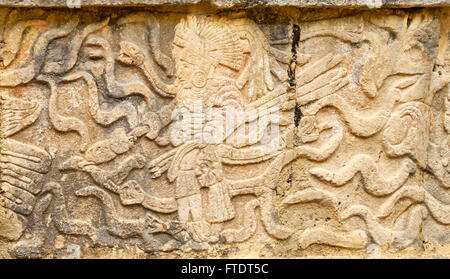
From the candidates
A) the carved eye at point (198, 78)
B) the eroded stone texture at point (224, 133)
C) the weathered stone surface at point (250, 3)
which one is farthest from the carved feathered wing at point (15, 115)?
the carved eye at point (198, 78)

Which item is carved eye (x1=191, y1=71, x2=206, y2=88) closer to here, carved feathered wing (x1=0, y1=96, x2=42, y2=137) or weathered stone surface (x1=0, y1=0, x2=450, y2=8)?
weathered stone surface (x1=0, y1=0, x2=450, y2=8)

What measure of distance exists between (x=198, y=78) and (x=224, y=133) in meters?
0.35

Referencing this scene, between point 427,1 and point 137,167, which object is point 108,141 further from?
point 427,1

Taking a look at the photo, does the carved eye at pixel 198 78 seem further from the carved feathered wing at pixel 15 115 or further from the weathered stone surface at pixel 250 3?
the carved feathered wing at pixel 15 115

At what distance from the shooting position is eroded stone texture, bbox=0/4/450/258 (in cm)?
431

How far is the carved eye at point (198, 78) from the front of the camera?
4375 mm

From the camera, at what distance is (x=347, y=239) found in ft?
15.1

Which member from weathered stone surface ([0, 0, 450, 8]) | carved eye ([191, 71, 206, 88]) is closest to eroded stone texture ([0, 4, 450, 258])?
carved eye ([191, 71, 206, 88])

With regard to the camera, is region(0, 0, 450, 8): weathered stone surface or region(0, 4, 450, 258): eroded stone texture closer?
region(0, 0, 450, 8): weathered stone surface

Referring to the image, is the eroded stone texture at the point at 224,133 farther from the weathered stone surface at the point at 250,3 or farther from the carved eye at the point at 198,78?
the weathered stone surface at the point at 250,3

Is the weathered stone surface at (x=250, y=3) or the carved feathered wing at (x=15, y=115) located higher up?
the weathered stone surface at (x=250, y=3)

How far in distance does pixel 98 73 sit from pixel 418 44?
1.87 m

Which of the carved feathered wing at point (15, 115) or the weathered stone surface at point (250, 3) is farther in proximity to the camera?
the carved feathered wing at point (15, 115)

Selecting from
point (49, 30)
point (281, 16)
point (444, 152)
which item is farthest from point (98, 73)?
point (444, 152)
